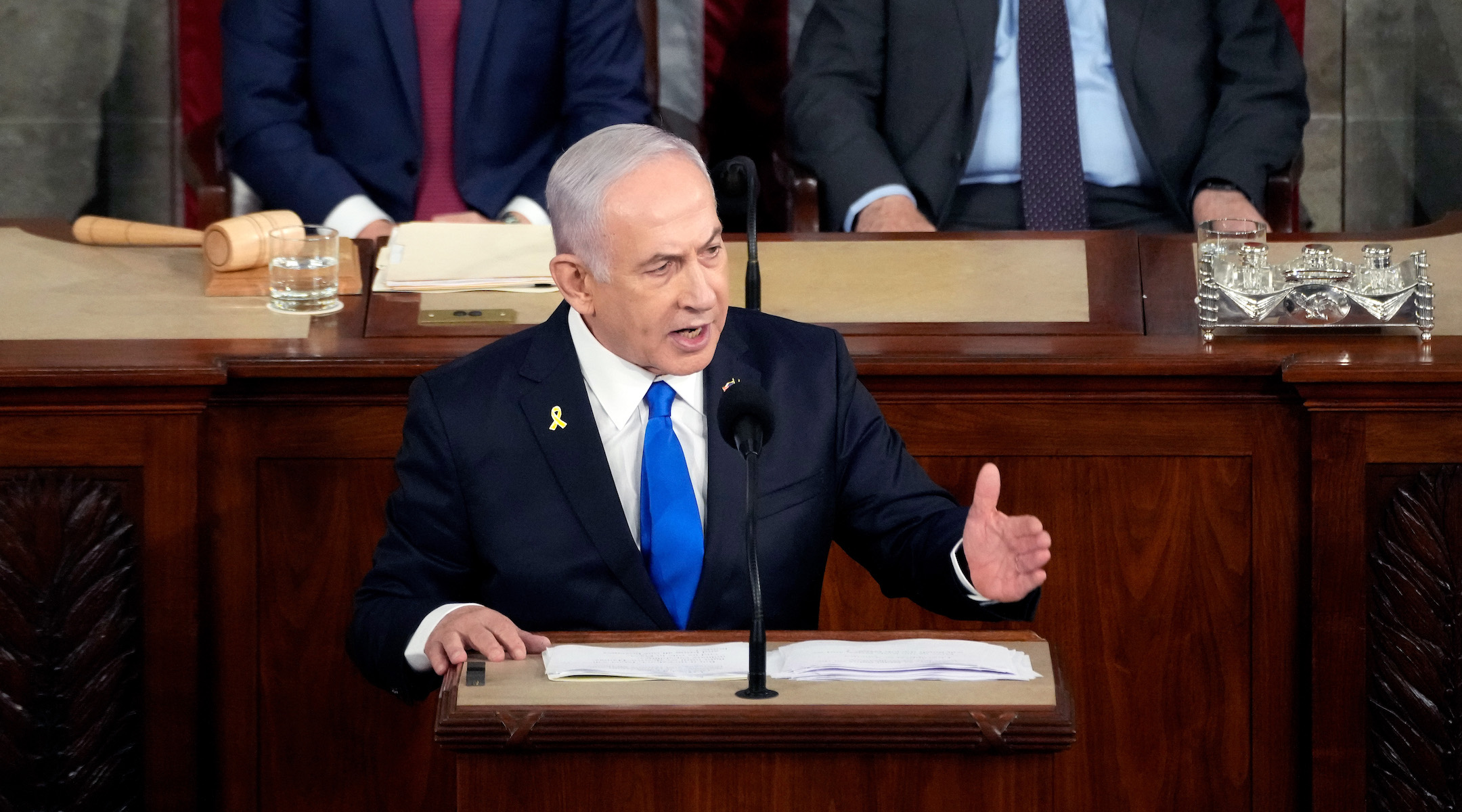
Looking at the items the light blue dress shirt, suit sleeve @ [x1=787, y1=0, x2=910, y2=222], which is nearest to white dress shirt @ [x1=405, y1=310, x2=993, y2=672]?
suit sleeve @ [x1=787, y1=0, x2=910, y2=222]

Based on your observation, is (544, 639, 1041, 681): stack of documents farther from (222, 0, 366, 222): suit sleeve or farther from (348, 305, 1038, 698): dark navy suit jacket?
(222, 0, 366, 222): suit sleeve

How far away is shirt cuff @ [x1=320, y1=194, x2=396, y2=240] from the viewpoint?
142 inches

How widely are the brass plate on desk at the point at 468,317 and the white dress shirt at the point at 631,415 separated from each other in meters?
0.66

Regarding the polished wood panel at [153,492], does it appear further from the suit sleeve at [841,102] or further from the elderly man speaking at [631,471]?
the suit sleeve at [841,102]

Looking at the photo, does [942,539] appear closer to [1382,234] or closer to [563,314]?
[563,314]

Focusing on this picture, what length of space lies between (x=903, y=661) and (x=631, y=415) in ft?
1.83

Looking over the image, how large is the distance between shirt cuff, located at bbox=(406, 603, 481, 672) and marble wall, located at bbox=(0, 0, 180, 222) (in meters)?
3.05

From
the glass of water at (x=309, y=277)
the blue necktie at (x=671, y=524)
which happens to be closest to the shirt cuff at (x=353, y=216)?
the glass of water at (x=309, y=277)

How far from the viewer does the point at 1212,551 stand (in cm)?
249

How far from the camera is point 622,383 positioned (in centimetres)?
204

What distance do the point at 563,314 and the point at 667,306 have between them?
0.71 feet

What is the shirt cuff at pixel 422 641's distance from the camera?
1.86 metres

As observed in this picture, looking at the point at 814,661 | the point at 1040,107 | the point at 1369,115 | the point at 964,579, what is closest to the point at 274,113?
the point at 1040,107

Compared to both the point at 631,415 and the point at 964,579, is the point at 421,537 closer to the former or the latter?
the point at 631,415
